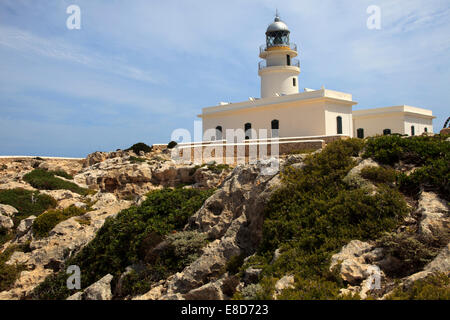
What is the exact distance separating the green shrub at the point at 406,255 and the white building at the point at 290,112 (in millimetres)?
20516

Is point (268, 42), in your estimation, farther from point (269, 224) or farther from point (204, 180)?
point (269, 224)

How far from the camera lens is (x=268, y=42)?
106 feet

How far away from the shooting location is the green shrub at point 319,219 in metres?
6.56

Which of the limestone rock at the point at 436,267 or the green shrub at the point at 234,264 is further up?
the limestone rock at the point at 436,267

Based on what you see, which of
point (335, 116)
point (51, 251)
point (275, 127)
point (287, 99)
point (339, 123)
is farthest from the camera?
point (275, 127)

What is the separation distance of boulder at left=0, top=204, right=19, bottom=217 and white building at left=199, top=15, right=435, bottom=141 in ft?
54.3

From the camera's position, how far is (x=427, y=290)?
4.94 meters

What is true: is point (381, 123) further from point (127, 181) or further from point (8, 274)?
point (8, 274)

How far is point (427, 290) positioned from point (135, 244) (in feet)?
23.2

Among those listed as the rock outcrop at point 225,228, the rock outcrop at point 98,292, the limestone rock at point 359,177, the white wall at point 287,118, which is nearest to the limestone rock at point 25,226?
the rock outcrop at point 98,292

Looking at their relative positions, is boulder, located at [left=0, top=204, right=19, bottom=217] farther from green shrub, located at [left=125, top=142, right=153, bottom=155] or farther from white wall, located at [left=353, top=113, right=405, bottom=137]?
white wall, located at [left=353, top=113, right=405, bottom=137]

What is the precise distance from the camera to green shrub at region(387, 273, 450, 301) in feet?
15.9

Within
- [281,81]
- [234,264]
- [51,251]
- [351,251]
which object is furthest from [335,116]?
[351,251]

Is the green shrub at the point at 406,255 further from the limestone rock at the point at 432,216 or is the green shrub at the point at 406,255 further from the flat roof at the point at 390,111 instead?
the flat roof at the point at 390,111
